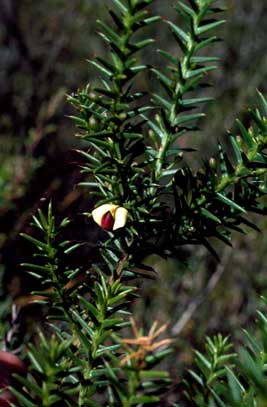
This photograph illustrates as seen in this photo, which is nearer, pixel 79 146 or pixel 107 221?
pixel 107 221

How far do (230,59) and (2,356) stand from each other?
2.63 m

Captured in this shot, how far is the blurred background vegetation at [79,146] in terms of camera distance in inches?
35.8

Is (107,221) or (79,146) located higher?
(107,221)

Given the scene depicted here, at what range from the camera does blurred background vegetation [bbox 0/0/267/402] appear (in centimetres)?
91

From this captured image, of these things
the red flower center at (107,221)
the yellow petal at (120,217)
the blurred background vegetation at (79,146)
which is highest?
the yellow petal at (120,217)

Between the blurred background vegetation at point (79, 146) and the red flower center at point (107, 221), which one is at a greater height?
the red flower center at point (107, 221)

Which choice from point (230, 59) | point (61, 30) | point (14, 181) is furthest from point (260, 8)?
point (14, 181)

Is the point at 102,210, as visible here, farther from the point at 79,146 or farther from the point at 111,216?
the point at 79,146

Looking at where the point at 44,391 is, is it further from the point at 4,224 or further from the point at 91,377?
the point at 4,224

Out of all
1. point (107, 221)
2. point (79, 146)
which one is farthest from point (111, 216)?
point (79, 146)

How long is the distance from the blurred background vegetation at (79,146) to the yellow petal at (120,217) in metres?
0.05

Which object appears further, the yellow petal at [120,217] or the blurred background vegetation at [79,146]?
the blurred background vegetation at [79,146]

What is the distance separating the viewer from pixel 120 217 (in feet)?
1.40

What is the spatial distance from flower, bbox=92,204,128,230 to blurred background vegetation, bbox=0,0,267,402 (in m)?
0.05
